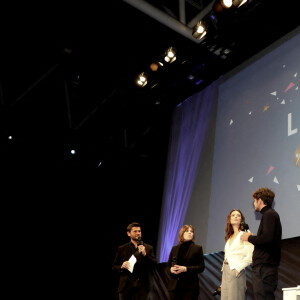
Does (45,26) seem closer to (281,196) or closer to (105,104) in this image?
(105,104)

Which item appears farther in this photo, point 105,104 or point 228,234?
point 105,104

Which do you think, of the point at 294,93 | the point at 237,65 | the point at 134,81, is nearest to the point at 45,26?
the point at 134,81

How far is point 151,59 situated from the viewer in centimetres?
668

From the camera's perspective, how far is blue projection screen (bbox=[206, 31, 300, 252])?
184 inches

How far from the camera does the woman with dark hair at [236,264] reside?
3.40 m

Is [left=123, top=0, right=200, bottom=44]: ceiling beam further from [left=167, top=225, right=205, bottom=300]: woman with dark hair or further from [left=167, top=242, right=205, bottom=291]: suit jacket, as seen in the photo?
[left=167, top=242, right=205, bottom=291]: suit jacket

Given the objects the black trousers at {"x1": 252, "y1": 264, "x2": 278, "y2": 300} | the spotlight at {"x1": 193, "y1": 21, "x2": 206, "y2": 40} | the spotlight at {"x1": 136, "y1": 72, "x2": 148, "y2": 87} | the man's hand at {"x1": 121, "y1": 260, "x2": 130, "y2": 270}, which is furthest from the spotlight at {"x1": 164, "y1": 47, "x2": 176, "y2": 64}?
the black trousers at {"x1": 252, "y1": 264, "x2": 278, "y2": 300}

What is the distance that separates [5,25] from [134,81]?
7.40 ft

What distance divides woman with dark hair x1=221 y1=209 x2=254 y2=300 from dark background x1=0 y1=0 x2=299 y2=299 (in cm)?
286

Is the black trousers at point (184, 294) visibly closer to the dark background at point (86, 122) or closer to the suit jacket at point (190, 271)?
the suit jacket at point (190, 271)

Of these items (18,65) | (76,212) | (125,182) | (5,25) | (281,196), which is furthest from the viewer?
(125,182)

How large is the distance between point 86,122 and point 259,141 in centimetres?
366

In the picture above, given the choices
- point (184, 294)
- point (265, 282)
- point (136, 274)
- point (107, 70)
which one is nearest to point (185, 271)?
point (184, 294)

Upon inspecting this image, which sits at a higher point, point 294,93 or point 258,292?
point 294,93
